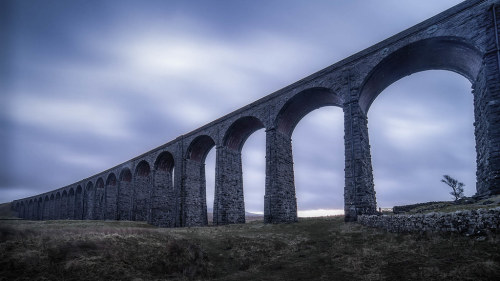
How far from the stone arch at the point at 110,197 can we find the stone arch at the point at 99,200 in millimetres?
1283

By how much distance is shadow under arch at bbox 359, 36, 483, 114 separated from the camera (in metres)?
15.0

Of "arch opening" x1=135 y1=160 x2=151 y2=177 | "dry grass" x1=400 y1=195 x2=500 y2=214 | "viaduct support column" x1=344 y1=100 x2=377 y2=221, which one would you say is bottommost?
"dry grass" x1=400 y1=195 x2=500 y2=214

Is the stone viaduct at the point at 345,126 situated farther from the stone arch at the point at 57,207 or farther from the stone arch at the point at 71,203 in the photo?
the stone arch at the point at 57,207

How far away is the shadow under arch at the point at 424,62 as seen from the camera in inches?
592

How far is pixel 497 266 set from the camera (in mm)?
6746

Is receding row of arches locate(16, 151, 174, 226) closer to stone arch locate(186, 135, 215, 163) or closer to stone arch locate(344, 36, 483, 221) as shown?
stone arch locate(186, 135, 215, 163)

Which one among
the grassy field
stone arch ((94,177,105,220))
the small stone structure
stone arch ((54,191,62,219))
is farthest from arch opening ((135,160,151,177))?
stone arch ((54,191,62,219))

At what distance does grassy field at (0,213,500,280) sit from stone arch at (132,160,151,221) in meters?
26.3

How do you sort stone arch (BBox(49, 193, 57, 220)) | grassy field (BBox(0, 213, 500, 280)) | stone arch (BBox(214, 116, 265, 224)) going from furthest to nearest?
stone arch (BBox(49, 193, 57, 220)), stone arch (BBox(214, 116, 265, 224)), grassy field (BBox(0, 213, 500, 280))

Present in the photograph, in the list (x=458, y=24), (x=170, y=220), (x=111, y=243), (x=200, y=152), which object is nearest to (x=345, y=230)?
(x=111, y=243)

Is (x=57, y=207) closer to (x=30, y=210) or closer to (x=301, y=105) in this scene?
(x=30, y=210)

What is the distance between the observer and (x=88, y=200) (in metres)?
54.3

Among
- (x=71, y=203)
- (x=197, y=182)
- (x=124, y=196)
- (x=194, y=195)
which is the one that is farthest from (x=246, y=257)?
(x=71, y=203)

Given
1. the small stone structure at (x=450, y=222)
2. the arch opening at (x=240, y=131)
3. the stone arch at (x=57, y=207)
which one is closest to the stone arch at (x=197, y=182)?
the arch opening at (x=240, y=131)
